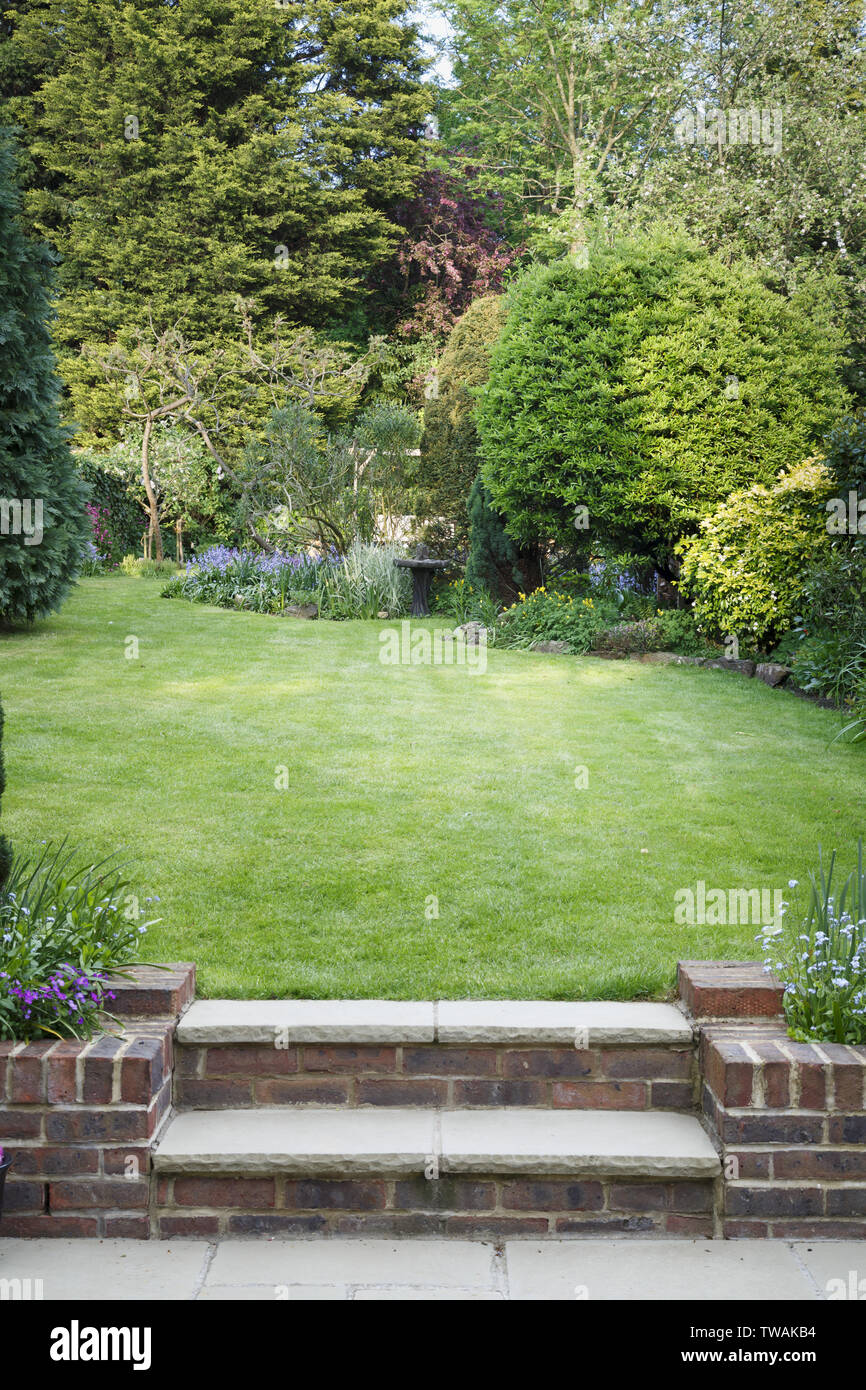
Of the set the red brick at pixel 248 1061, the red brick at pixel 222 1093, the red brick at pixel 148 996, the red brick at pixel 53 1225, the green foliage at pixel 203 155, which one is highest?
the green foliage at pixel 203 155

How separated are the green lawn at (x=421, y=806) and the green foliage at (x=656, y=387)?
2.04 metres

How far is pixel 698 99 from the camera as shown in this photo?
14367 mm

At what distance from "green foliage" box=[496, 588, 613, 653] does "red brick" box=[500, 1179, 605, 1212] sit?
24.2ft

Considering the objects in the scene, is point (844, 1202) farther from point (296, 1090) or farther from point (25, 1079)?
point (25, 1079)

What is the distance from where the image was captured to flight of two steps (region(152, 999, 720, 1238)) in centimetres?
289

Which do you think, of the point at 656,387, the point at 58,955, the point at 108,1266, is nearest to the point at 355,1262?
the point at 108,1266

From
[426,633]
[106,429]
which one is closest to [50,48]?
[106,429]

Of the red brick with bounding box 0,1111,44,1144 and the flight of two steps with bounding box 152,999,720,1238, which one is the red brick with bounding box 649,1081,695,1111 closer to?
the flight of two steps with bounding box 152,999,720,1238

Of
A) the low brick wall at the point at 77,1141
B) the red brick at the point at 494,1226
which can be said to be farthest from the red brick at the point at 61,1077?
the red brick at the point at 494,1226

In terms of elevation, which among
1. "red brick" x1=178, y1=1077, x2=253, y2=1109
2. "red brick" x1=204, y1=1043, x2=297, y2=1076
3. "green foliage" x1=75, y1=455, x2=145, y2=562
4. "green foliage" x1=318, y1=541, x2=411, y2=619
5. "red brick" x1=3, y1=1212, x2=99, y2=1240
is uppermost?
"green foliage" x1=75, y1=455, x2=145, y2=562

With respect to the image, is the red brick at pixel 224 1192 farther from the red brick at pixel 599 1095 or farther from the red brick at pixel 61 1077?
the red brick at pixel 599 1095

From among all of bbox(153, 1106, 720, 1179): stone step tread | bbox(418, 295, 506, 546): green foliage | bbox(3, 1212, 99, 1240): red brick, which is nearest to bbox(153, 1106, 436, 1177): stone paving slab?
bbox(153, 1106, 720, 1179): stone step tread

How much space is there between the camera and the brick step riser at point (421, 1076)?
3156mm
